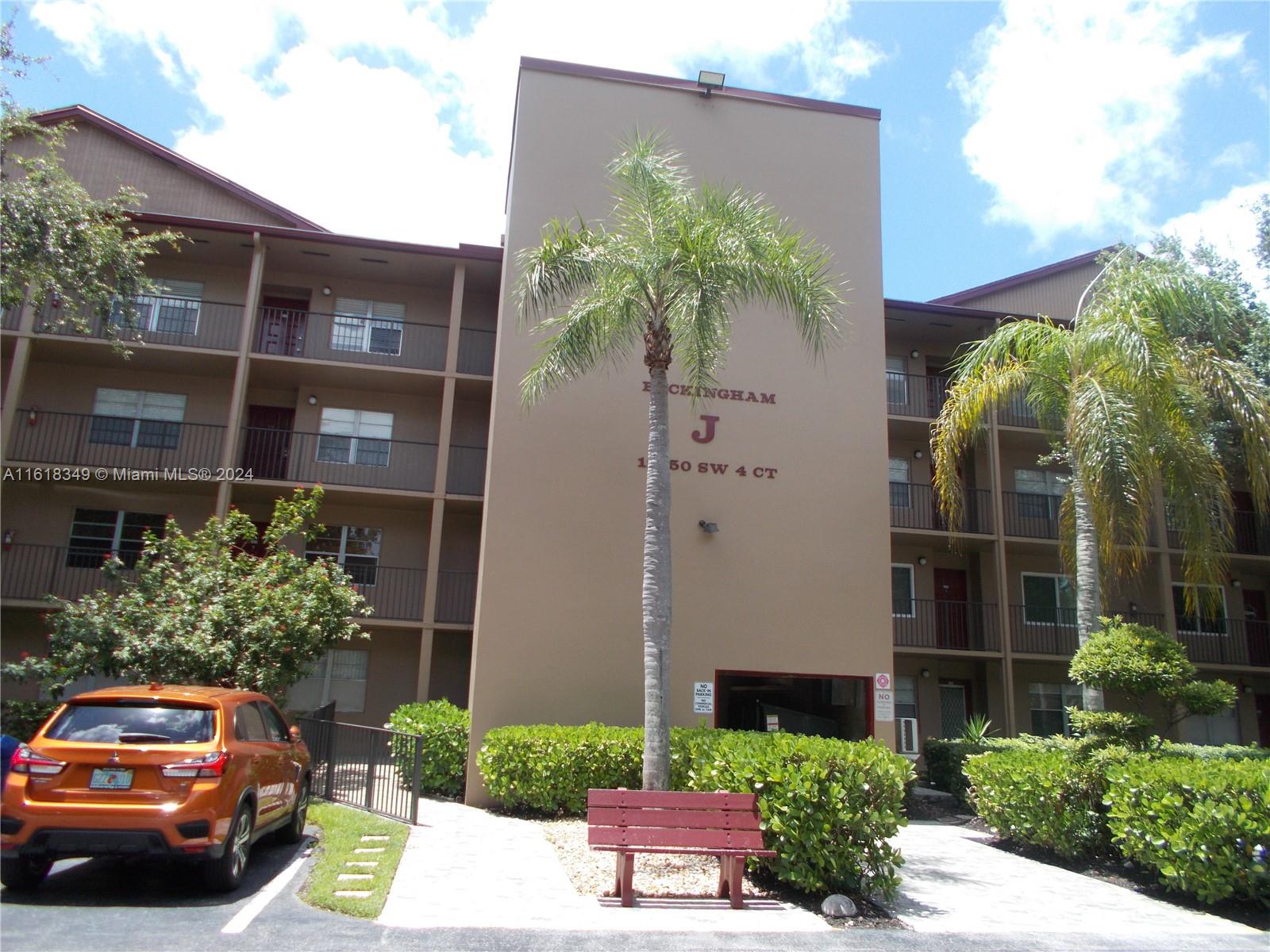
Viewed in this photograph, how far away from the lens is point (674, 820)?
787 centimetres

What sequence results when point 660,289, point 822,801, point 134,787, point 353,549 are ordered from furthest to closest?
1. point 353,549
2. point 660,289
3. point 822,801
4. point 134,787

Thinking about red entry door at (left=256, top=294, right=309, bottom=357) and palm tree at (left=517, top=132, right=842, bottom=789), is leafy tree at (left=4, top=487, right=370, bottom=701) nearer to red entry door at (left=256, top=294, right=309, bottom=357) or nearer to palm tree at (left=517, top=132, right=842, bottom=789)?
palm tree at (left=517, top=132, right=842, bottom=789)

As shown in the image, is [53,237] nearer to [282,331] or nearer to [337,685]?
[282,331]

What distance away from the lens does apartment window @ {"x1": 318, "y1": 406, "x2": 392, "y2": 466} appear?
19453mm

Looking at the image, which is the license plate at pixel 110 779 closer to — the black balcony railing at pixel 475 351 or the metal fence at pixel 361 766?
the metal fence at pixel 361 766

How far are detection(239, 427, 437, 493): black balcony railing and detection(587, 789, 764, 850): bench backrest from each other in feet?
38.0

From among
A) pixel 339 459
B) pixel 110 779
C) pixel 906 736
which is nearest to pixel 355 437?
pixel 339 459

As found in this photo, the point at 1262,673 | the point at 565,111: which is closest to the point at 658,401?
the point at 565,111

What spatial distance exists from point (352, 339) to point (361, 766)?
10.6 m

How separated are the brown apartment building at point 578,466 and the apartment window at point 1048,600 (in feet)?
0.27

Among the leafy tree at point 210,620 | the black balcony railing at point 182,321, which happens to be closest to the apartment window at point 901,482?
the leafy tree at point 210,620

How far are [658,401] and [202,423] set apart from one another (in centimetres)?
1146

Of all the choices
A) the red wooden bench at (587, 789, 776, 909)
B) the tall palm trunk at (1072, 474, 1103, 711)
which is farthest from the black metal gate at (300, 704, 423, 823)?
the tall palm trunk at (1072, 474, 1103, 711)

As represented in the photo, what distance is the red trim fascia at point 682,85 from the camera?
15727 millimetres
